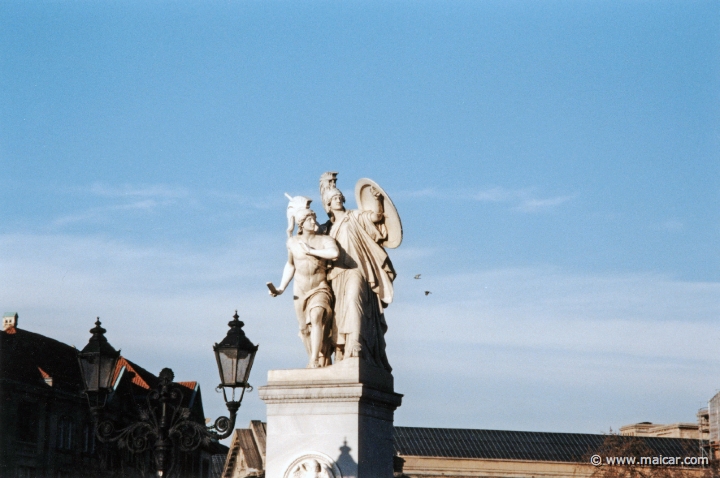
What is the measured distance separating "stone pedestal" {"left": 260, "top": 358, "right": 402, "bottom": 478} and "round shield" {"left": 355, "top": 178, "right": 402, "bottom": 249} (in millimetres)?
1726

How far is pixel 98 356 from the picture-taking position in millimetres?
15070

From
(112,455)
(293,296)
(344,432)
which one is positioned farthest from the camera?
(112,455)

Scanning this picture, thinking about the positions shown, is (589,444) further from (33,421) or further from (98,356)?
(98,356)

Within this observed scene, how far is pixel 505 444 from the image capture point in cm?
7750

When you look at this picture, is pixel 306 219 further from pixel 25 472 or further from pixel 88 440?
pixel 88 440

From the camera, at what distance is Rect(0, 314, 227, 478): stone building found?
53.6m

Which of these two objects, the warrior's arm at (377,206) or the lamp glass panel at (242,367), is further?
the warrior's arm at (377,206)

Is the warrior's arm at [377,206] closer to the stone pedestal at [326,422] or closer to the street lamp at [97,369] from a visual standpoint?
the stone pedestal at [326,422]

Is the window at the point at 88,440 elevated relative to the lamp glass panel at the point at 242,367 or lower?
elevated

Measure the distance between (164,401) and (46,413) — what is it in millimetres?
43779

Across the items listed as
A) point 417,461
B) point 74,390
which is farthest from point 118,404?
point 417,461

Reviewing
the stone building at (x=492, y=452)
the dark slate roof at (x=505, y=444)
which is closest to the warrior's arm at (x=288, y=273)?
the stone building at (x=492, y=452)

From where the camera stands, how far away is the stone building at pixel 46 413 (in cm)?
5356

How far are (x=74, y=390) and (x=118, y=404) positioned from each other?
8.44 ft
